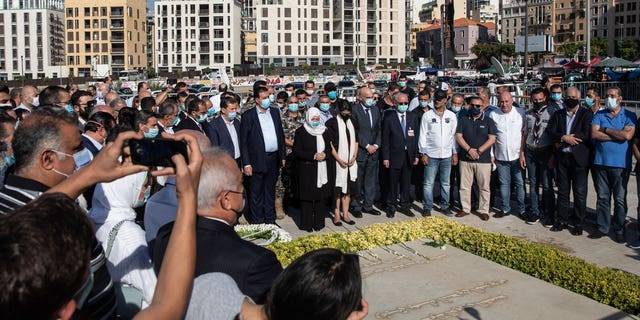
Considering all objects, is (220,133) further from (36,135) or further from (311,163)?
(36,135)

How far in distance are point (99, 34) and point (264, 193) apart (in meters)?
116

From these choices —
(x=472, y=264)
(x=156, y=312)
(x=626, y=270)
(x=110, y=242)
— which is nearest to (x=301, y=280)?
(x=156, y=312)

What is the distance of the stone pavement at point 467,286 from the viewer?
5.99 meters

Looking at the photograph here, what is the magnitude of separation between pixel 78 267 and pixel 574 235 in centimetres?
895

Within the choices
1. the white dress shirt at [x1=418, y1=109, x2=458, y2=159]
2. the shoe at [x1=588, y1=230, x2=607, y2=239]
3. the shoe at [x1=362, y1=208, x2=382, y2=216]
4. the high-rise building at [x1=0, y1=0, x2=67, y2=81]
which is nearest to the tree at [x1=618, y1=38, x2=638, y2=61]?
the high-rise building at [x1=0, y1=0, x2=67, y2=81]

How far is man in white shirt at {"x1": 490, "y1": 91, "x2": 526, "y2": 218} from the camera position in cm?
1041

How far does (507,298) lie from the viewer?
631 centimetres

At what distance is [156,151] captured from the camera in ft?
7.92

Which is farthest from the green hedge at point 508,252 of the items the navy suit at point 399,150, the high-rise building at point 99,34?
the high-rise building at point 99,34

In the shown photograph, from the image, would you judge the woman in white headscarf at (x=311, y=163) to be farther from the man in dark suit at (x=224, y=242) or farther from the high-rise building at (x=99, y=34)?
the high-rise building at (x=99, y=34)

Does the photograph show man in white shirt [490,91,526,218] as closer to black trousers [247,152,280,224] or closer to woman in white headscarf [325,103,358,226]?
woman in white headscarf [325,103,358,226]

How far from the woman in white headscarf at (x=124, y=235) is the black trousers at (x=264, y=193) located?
543cm

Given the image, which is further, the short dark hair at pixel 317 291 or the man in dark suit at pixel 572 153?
the man in dark suit at pixel 572 153

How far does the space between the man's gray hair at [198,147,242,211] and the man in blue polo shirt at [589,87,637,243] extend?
7.21 meters
